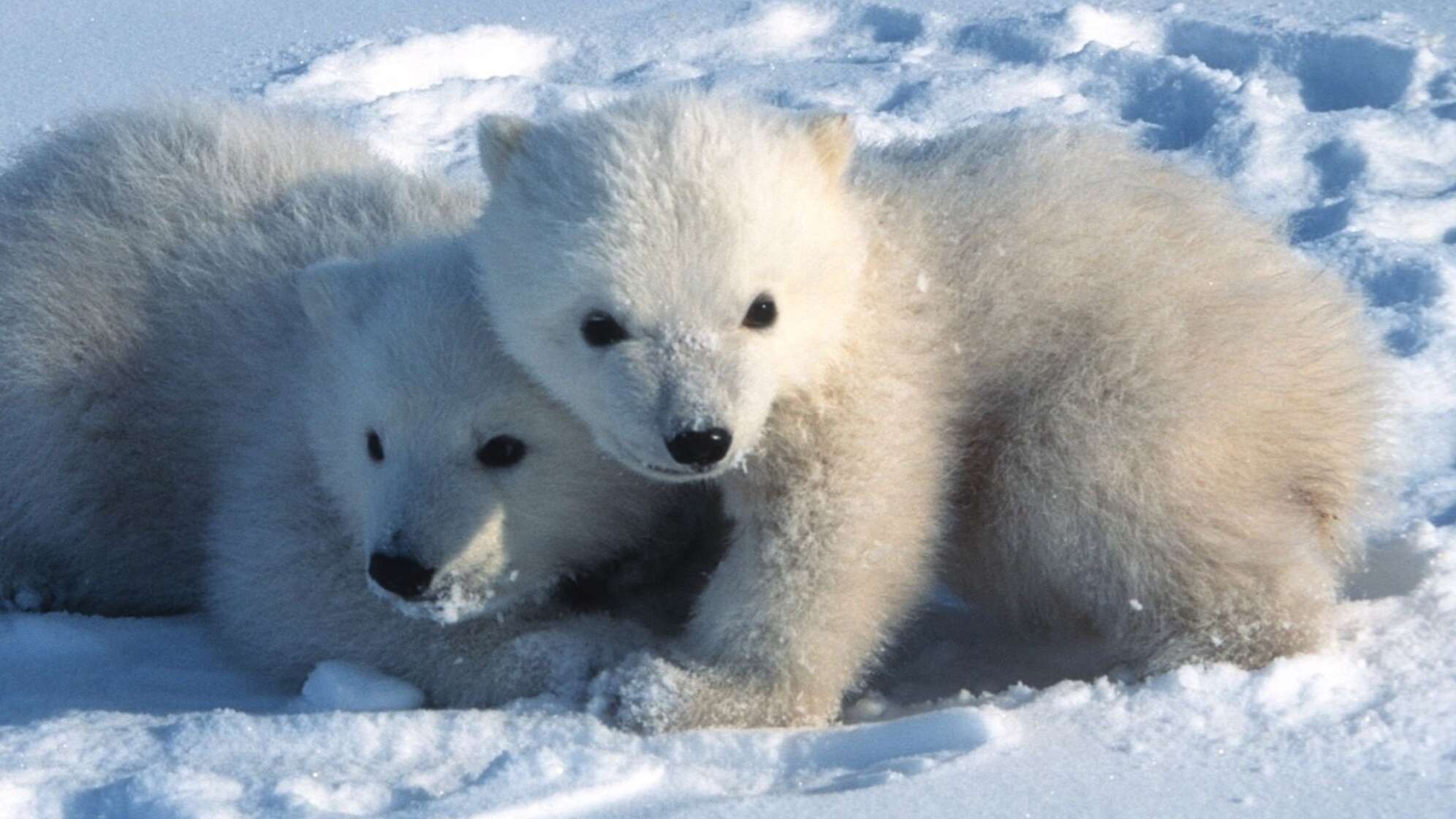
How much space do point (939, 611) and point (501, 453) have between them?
128cm

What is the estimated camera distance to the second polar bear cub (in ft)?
11.2

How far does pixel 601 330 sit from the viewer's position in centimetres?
344

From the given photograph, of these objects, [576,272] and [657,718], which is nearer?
[576,272]

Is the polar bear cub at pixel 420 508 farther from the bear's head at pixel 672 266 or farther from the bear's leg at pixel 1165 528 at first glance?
the bear's leg at pixel 1165 528

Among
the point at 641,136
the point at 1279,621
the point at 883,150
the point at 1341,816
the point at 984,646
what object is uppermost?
the point at 641,136

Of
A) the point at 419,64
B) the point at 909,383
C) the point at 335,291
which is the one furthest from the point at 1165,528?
the point at 419,64

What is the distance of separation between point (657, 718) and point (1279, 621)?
1.29 m

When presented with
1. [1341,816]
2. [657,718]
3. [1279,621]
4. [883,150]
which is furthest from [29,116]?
[1341,816]

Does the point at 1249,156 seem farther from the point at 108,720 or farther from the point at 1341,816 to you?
the point at 108,720

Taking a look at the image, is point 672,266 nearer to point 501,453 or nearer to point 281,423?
point 501,453

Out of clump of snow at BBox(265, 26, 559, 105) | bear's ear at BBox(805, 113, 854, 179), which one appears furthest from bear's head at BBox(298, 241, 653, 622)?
clump of snow at BBox(265, 26, 559, 105)

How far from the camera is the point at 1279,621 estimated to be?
3.71 metres

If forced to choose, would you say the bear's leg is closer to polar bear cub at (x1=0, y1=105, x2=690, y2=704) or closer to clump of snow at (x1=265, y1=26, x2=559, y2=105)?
polar bear cub at (x1=0, y1=105, x2=690, y2=704)

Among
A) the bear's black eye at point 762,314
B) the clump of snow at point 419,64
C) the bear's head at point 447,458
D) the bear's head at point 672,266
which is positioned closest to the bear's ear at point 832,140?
the bear's head at point 672,266
